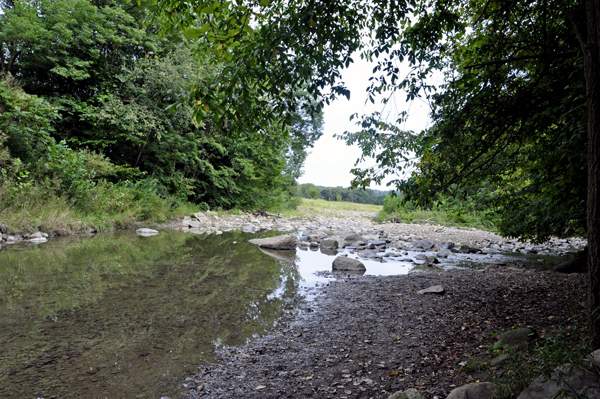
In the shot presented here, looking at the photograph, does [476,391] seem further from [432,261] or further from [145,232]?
[145,232]

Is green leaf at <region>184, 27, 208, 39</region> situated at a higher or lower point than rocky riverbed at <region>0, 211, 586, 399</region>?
higher

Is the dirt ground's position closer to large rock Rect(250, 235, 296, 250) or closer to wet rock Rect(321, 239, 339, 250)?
large rock Rect(250, 235, 296, 250)

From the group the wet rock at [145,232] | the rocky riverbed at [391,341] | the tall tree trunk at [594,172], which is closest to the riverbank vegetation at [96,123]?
the wet rock at [145,232]

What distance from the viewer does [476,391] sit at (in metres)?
2.04

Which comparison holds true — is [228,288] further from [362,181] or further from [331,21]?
[331,21]

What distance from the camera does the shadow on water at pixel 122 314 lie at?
2.71m

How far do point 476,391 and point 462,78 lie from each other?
9.43ft

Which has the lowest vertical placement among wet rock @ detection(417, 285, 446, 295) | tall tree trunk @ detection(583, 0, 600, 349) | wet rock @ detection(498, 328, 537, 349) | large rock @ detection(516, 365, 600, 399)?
wet rock @ detection(417, 285, 446, 295)

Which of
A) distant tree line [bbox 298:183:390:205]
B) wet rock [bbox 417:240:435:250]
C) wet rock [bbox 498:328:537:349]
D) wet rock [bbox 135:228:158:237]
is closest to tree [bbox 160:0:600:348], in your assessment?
wet rock [bbox 498:328:537:349]

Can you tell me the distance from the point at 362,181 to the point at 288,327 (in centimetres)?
213

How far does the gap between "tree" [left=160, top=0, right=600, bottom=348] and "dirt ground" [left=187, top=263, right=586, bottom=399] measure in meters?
1.15

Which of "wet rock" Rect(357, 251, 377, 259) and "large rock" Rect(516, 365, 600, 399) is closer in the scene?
"large rock" Rect(516, 365, 600, 399)

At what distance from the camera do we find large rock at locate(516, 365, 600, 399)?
1612mm

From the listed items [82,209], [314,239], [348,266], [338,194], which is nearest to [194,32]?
[348,266]
